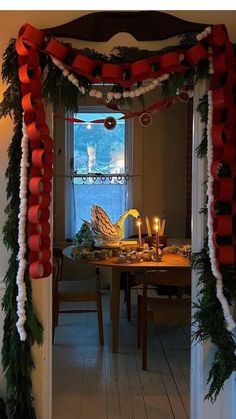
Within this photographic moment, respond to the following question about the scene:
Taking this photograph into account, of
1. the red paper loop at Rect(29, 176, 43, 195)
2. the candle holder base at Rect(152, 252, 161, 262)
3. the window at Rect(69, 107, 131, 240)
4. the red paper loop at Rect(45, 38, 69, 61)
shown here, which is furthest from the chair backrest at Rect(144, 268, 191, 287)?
the window at Rect(69, 107, 131, 240)

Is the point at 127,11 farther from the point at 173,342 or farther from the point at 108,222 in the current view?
the point at 173,342

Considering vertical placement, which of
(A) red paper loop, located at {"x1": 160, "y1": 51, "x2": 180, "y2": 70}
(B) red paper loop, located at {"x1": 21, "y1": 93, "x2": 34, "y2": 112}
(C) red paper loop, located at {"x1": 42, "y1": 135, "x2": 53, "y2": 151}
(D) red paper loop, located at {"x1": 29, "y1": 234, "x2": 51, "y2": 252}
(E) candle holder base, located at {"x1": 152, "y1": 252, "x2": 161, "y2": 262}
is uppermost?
(A) red paper loop, located at {"x1": 160, "y1": 51, "x2": 180, "y2": 70}

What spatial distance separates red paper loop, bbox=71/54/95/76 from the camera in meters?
2.26

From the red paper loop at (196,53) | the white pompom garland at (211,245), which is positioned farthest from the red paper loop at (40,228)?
the red paper loop at (196,53)

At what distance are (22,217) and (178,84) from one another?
3.35ft

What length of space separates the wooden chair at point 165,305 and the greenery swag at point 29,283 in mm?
836

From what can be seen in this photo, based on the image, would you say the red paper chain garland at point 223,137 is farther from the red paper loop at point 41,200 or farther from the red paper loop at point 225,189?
the red paper loop at point 41,200

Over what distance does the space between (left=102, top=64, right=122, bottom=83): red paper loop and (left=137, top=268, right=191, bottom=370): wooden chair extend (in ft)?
4.96

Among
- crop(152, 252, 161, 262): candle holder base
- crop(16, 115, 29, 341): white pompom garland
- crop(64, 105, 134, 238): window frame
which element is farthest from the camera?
crop(64, 105, 134, 238): window frame

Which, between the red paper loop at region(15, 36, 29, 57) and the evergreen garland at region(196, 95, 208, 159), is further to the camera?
the evergreen garland at region(196, 95, 208, 159)

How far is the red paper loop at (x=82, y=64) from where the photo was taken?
226 centimetres

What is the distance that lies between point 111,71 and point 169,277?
1560 mm

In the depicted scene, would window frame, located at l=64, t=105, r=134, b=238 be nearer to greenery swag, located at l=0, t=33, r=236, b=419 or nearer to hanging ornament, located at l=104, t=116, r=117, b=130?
hanging ornament, located at l=104, t=116, r=117, b=130
